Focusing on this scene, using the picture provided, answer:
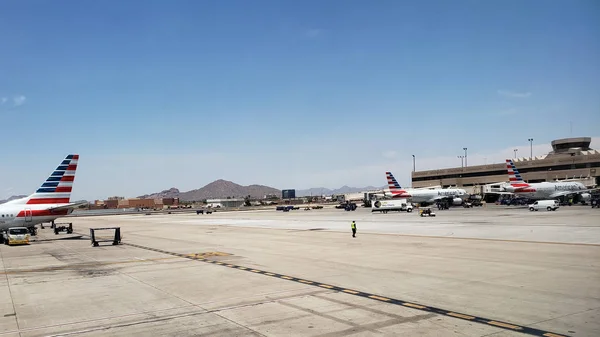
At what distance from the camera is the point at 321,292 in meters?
15.7

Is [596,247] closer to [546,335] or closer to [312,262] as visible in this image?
[312,262]

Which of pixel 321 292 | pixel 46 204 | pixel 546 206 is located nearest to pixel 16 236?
pixel 46 204

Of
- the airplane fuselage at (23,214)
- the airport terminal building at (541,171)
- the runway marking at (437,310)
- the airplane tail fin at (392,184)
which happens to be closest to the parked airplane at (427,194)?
the airplane tail fin at (392,184)

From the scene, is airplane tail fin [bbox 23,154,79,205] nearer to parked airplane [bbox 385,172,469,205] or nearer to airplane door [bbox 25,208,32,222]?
airplane door [bbox 25,208,32,222]

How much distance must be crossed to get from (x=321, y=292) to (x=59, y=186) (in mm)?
40453

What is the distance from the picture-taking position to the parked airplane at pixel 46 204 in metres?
44.4

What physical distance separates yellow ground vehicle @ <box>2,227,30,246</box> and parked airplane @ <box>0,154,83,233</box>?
3.59ft

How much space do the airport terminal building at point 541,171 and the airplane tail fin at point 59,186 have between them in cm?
10468

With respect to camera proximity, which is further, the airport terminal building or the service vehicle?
the airport terminal building

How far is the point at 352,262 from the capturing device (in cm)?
2294

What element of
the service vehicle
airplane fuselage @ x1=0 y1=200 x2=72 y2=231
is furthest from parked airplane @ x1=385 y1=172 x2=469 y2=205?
airplane fuselage @ x1=0 y1=200 x2=72 y2=231

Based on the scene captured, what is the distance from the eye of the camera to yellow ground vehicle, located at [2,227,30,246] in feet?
138

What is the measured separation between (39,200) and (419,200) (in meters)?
78.6

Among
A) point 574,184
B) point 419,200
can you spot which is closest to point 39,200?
point 419,200
